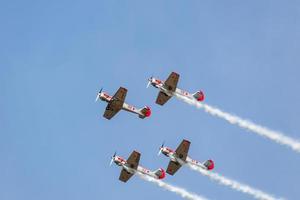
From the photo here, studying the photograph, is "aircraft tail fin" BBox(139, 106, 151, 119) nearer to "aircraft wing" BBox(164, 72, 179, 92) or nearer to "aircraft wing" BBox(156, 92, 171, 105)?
"aircraft wing" BBox(156, 92, 171, 105)

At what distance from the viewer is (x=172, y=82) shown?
97.4 metres

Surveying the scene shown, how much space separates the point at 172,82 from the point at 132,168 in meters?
16.3

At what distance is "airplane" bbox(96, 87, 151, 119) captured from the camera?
3816 inches

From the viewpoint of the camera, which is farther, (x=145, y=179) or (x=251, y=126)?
(x=145, y=179)

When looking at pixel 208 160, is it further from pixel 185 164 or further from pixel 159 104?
pixel 159 104

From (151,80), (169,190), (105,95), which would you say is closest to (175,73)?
(151,80)

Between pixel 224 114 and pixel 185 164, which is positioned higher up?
pixel 224 114

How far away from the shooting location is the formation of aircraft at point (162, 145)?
98250mm

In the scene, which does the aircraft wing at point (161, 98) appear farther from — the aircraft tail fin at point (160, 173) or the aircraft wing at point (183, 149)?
the aircraft tail fin at point (160, 173)

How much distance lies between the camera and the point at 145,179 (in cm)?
10131

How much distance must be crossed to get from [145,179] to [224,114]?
17.5 meters

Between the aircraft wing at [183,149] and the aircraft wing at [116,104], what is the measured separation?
11957mm

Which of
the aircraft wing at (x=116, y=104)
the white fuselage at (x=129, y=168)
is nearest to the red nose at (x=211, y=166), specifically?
the white fuselage at (x=129, y=168)

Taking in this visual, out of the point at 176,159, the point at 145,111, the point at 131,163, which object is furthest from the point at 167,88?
the point at 131,163
